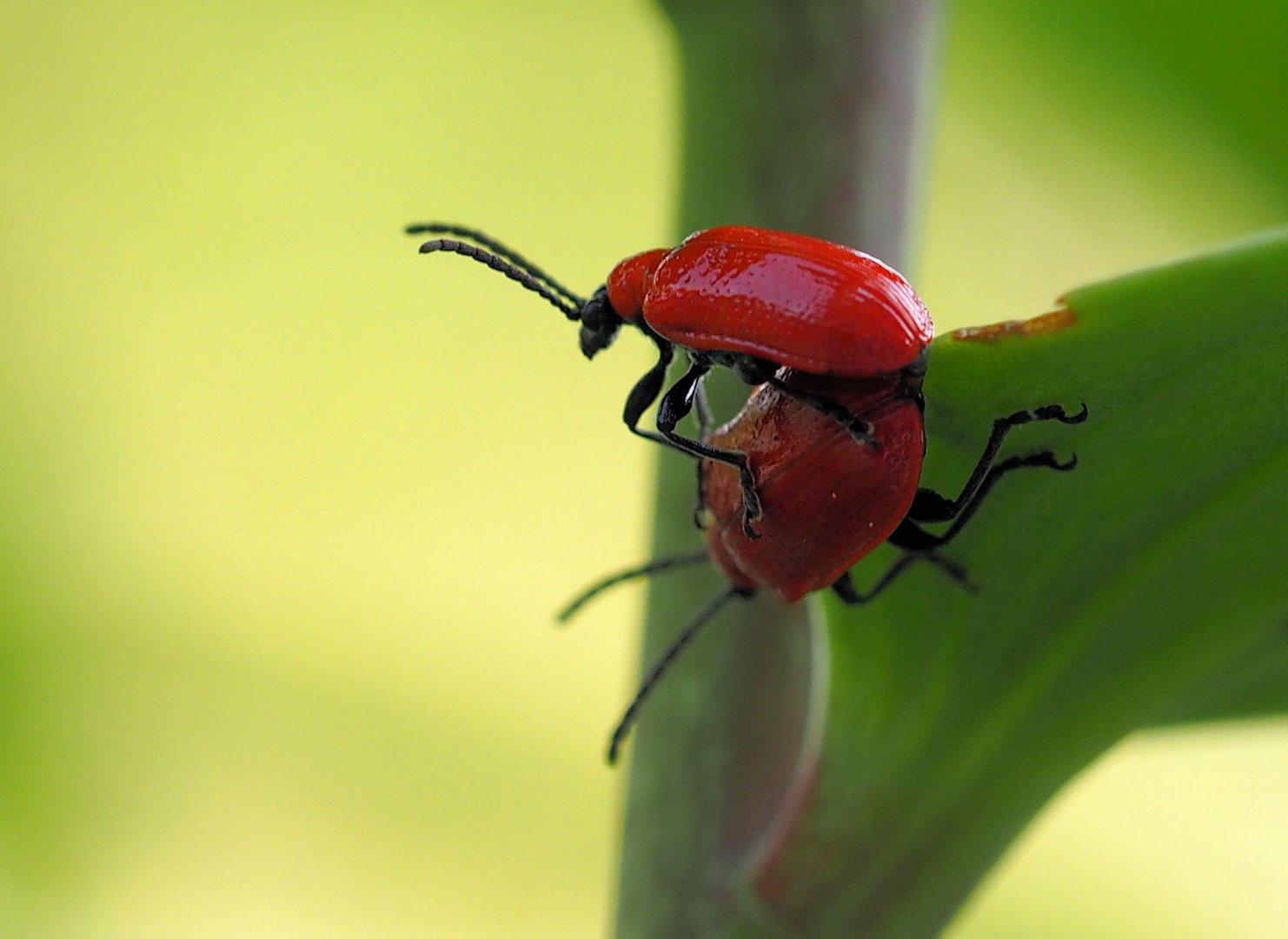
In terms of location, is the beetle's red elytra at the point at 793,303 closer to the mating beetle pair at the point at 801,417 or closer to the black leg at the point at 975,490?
the mating beetle pair at the point at 801,417

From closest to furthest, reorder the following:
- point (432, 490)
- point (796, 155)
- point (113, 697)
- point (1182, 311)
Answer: point (1182, 311) < point (796, 155) < point (113, 697) < point (432, 490)

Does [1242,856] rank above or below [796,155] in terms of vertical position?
below

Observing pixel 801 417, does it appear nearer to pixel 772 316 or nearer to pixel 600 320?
pixel 772 316

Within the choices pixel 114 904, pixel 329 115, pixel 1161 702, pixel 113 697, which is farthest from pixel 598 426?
pixel 1161 702

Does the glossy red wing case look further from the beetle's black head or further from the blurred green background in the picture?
the blurred green background

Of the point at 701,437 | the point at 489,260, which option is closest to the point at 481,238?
the point at 489,260

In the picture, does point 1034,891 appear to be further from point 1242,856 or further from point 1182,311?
point 1182,311

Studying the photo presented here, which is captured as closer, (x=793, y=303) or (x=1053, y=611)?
(x=1053, y=611)
